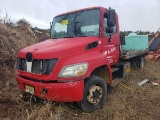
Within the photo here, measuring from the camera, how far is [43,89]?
395 cm

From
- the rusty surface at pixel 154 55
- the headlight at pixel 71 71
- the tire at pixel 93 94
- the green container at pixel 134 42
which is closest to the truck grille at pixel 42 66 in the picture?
the headlight at pixel 71 71

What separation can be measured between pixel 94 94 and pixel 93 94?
0.04 metres

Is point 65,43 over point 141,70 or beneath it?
over

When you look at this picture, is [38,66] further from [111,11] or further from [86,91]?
[111,11]

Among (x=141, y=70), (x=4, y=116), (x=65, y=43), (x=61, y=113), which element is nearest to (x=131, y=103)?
(x=61, y=113)

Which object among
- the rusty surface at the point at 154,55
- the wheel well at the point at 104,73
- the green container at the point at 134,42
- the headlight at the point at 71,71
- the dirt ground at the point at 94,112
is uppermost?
the green container at the point at 134,42

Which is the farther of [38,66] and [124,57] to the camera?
[124,57]

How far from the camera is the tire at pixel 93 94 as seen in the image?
165 inches

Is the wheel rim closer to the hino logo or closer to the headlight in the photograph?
the headlight

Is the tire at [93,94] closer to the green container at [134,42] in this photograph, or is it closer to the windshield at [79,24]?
the windshield at [79,24]

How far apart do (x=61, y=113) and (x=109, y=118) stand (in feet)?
3.15

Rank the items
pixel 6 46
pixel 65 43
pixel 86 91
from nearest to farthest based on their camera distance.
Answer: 1. pixel 86 91
2. pixel 65 43
3. pixel 6 46

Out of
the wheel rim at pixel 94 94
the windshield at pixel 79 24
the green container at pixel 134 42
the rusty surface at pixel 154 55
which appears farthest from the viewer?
the rusty surface at pixel 154 55

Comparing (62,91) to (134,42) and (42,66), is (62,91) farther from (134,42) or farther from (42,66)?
(134,42)
